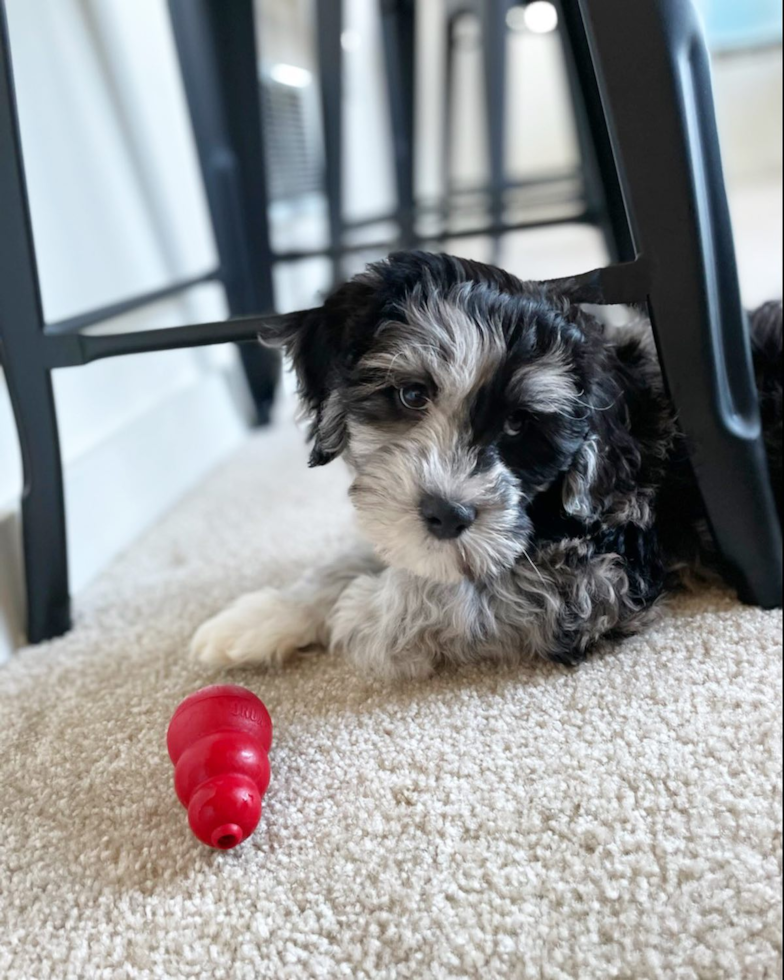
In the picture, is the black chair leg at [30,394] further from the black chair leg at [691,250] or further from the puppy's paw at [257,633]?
the black chair leg at [691,250]

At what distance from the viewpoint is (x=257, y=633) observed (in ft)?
3.53

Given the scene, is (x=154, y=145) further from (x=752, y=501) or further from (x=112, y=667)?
(x=752, y=501)

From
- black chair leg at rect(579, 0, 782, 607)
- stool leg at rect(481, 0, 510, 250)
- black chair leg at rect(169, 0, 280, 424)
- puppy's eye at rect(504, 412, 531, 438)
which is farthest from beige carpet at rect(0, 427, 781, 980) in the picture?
stool leg at rect(481, 0, 510, 250)

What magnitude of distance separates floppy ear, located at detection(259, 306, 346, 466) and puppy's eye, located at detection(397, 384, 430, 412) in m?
0.08

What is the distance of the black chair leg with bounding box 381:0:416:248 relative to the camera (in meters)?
2.49

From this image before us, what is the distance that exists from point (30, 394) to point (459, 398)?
0.62m

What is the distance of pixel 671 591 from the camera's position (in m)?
1.10

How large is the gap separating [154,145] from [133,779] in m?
1.58

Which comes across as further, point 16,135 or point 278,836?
point 16,135

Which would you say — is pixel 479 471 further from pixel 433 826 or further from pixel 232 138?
pixel 232 138

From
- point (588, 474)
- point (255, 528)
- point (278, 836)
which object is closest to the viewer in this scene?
point (278, 836)

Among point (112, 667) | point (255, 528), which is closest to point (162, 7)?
point (255, 528)

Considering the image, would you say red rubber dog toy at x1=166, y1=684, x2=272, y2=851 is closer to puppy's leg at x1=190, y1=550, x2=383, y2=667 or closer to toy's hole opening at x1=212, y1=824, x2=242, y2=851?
toy's hole opening at x1=212, y1=824, x2=242, y2=851

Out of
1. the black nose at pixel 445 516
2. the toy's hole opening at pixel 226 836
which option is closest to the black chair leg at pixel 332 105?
the black nose at pixel 445 516
